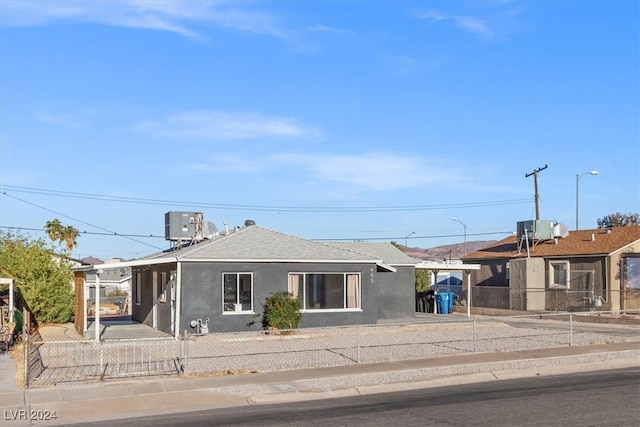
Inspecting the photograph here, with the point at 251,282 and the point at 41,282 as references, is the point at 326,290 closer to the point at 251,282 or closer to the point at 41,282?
the point at 251,282

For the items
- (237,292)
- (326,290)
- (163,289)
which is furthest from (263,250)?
(163,289)

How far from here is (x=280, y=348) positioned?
22047 mm

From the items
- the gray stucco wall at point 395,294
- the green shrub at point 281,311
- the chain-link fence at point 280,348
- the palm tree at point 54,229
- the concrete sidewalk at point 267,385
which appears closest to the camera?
the concrete sidewalk at point 267,385

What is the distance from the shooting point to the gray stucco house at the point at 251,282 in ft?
84.4

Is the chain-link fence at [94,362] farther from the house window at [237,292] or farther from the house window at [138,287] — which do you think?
the house window at [138,287]

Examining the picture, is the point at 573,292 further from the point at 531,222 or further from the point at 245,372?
the point at 245,372

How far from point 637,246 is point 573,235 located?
240 inches

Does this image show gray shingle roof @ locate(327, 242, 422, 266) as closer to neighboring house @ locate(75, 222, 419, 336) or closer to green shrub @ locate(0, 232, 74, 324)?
neighboring house @ locate(75, 222, 419, 336)

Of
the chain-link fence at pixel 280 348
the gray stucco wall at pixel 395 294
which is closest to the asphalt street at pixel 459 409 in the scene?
the chain-link fence at pixel 280 348

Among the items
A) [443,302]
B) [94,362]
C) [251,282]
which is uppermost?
[251,282]

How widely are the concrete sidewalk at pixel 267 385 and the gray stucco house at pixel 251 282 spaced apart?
7804mm

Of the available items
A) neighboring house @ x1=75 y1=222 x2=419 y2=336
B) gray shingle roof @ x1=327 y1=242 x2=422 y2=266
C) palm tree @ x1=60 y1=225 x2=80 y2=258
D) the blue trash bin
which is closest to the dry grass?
neighboring house @ x1=75 y1=222 x2=419 y2=336

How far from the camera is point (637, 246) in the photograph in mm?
37938

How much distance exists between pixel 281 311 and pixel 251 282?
1.62 meters
